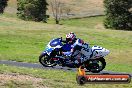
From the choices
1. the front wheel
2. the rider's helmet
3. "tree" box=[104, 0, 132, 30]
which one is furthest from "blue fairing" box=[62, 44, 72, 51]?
"tree" box=[104, 0, 132, 30]

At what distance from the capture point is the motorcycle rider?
20.3m

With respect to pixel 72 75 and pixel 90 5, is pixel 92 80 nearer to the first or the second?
pixel 72 75

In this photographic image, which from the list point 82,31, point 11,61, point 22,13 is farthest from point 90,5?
point 11,61

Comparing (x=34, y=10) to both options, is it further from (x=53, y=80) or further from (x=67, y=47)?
(x=53, y=80)

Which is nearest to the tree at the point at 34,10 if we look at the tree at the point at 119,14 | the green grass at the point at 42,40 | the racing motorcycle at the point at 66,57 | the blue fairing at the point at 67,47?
the tree at the point at 119,14

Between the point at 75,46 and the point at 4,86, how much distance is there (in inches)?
248

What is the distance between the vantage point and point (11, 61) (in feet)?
85.0

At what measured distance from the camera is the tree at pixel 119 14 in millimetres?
71375

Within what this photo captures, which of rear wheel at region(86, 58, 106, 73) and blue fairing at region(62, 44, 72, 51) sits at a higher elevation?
blue fairing at region(62, 44, 72, 51)

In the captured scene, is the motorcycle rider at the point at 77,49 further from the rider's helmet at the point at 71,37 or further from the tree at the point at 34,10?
the tree at the point at 34,10

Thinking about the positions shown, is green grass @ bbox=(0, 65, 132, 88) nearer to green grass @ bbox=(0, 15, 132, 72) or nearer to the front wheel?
the front wheel

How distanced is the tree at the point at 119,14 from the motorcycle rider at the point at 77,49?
51.1 meters

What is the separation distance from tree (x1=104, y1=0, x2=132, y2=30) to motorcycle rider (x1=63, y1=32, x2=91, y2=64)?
51.1 metres

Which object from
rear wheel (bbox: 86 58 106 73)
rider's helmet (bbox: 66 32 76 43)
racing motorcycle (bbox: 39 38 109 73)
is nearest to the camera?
rider's helmet (bbox: 66 32 76 43)
